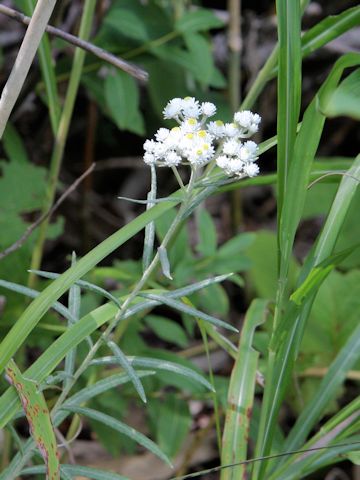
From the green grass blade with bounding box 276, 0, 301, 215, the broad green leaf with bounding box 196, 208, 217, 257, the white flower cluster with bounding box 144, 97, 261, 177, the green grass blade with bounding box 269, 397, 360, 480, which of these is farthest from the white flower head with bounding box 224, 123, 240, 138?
the broad green leaf with bounding box 196, 208, 217, 257

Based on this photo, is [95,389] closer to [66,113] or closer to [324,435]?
[324,435]


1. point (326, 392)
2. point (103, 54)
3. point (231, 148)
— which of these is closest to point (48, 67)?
point (103, 54)

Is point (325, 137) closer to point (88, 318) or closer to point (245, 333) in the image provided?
point (245, 333)

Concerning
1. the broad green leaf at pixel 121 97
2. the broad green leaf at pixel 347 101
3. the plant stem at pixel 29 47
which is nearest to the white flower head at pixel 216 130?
the broad green leaf at pixel 347 101

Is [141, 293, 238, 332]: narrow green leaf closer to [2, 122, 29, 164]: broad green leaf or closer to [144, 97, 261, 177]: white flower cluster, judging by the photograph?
[144, 97, 261, 177]: white flower cluster

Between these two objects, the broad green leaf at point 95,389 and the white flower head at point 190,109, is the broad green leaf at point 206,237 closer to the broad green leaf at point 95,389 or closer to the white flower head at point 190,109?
the broad green leaf at point 95,389
